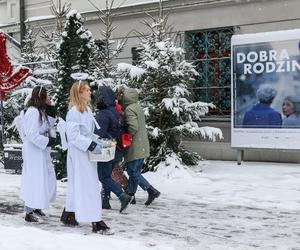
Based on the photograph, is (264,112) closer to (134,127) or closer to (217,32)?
(217,32)

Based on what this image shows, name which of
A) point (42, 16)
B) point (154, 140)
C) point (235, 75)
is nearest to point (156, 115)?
point (154, 140)

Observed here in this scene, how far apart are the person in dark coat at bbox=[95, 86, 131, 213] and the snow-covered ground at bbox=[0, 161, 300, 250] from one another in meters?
0.35

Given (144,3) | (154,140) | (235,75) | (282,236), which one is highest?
(144,3)

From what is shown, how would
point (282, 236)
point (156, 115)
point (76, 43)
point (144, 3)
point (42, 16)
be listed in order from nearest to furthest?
point (282, 236) → point (76, 43) → point (156, 115) → point (144, 3) → point (42, 16)

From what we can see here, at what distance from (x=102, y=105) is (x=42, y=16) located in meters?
12.0

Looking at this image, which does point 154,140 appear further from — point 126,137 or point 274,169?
point 126,137

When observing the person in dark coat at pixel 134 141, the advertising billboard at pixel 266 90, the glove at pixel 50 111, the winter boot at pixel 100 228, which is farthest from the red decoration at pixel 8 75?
the winter boot at pixel 100 228

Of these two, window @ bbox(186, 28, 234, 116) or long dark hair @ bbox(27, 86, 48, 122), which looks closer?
long dark hair @ bbox(27, 86, 48, 122)

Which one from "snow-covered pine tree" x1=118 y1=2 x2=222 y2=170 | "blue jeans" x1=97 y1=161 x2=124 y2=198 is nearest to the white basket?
"blue jeans" x1=97 y1=161 x2=124 y2=198

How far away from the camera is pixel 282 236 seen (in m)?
6.53

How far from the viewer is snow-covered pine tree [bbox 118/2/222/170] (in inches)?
454

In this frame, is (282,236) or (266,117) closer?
(282,236)

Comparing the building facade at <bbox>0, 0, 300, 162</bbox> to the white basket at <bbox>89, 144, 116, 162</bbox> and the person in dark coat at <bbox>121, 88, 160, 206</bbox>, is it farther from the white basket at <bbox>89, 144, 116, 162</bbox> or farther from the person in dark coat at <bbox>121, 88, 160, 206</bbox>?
the white basket at <bbox>89, 144, 116, 162</bbox>

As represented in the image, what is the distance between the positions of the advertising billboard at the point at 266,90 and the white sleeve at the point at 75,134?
6041 mm
